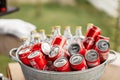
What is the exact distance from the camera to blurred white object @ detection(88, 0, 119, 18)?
4045 mm

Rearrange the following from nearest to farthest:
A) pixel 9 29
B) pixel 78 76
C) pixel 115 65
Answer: pixel 78 76 → pixel 115 65 → pixel 9 29

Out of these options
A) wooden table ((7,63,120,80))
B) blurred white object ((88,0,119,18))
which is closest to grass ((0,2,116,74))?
blurred white object ((88,0,119,18))

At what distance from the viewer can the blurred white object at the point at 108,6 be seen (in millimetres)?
4045

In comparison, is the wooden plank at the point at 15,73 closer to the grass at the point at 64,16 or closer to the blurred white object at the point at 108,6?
the grass at the point at 64,16

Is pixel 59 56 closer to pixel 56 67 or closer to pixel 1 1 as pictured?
pixel 56 67

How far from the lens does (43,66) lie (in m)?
1.18

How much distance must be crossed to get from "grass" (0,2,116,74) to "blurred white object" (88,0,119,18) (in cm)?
6

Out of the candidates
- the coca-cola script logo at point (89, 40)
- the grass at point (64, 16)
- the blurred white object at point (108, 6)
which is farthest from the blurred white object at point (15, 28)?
the blurred white object at point (108, 6)

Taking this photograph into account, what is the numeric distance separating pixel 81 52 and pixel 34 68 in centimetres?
19

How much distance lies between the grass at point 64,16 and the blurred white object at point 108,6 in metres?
0.06

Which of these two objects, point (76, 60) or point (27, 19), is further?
point (27, 19)

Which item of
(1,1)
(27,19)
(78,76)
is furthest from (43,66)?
(27,19)

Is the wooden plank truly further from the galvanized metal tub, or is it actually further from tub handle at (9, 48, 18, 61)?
the galvanized metal tub

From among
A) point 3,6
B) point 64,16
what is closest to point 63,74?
point 3,6
